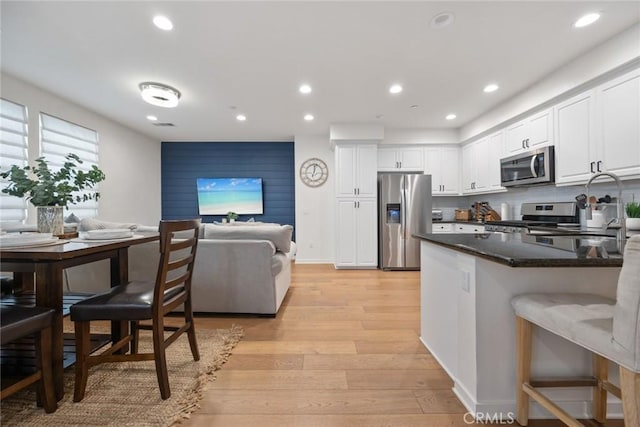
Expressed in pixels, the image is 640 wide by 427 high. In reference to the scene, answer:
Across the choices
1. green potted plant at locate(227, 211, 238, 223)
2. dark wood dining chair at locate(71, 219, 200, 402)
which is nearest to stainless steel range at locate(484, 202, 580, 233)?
dark wood dining chair at locate(71, 219, 200, 402)

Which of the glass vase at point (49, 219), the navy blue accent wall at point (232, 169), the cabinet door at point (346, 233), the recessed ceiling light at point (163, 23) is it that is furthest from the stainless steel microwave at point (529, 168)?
the glass vase at point (49, 219)

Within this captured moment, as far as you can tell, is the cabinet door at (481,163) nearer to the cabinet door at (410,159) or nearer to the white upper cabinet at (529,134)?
the white upper cabinet at (529,134)

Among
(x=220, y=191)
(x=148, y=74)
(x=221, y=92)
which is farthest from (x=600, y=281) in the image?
(x=220, y=191)

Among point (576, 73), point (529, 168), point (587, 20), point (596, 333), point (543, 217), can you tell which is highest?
point (587, 20)

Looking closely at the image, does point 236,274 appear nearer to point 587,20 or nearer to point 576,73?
point 587,20

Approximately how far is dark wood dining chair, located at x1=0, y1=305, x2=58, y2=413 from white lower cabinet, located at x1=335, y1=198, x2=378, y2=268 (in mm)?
3880

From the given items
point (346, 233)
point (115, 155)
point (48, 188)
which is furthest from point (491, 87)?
point (115, 155)

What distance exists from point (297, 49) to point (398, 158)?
3.09m

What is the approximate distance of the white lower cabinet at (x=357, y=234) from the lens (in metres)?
4.79

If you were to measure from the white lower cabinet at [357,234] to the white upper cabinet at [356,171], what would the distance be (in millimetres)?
184

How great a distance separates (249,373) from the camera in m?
1.68

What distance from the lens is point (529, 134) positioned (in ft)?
11.2

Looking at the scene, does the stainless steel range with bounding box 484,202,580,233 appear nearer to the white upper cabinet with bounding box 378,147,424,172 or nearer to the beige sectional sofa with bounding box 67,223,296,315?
the white upper cabinet with bounding box 378,147,424,172

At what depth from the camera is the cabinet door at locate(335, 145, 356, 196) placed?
483cm
